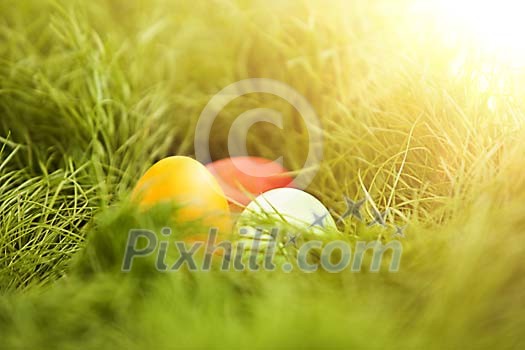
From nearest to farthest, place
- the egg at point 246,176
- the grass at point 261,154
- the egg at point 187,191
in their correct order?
the grass at point 261,154 → the egg at point 187,191 → the egg at point 246,176

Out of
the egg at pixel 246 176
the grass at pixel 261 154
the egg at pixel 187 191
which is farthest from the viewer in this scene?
the egg at pixel 246 176

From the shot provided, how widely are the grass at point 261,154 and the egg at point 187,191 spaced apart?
0.04 meters

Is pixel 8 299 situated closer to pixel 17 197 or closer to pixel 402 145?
pixel 17 197

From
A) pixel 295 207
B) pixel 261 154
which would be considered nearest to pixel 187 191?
pixel 295 207

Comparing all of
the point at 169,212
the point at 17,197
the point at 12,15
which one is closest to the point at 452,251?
the point at 169,212

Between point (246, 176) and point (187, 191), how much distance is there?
184mm

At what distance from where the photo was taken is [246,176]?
94 centimetres

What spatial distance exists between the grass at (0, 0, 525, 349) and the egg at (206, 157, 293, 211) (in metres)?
0.06

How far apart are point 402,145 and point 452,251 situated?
11.4 inches

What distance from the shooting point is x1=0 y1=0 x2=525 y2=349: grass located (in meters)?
0.54

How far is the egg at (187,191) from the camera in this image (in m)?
0.76

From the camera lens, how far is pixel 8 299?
64cm

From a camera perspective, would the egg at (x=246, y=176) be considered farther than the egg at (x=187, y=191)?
Yes

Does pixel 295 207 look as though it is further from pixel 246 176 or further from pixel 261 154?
pixel 261 154
